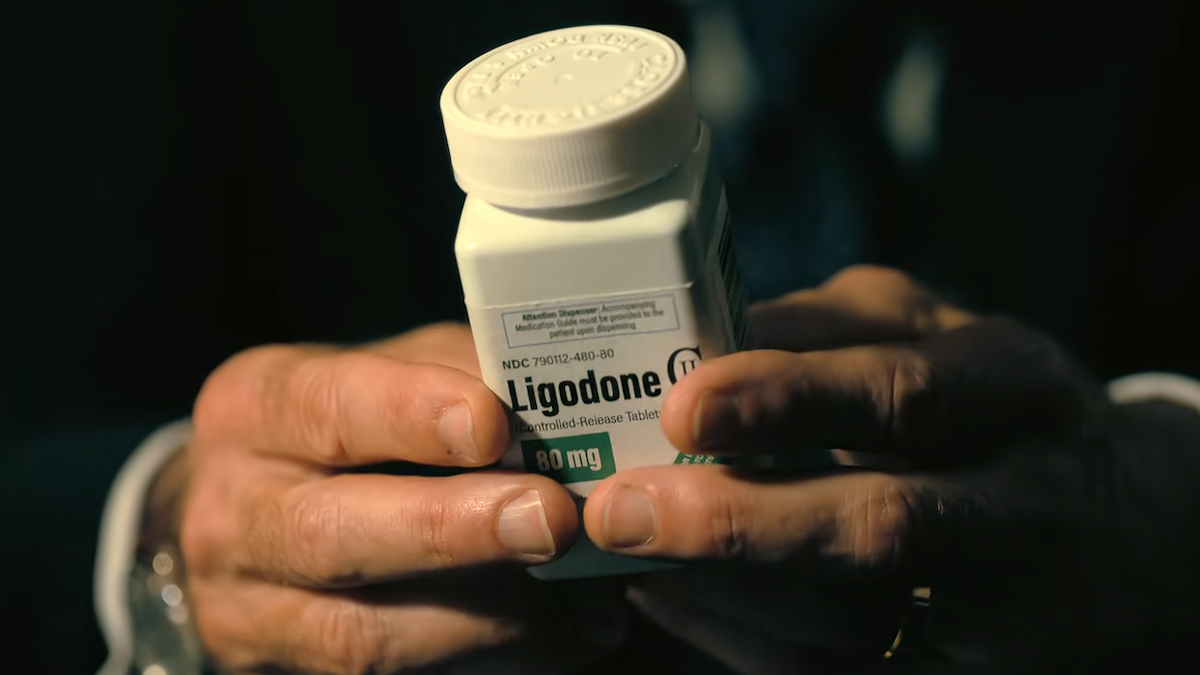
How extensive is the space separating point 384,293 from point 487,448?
21.4 inches

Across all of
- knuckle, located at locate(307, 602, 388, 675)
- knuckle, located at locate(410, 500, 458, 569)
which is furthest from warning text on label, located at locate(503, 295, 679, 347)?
knuckle, located at locate(307, 602, 388, 675)

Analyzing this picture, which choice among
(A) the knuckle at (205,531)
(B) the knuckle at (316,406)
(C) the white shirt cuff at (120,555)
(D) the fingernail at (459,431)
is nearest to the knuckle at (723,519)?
(D) the fingernail at (459,431)

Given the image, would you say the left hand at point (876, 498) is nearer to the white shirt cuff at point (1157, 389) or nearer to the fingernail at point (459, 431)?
the fingernail at point (459, 431)

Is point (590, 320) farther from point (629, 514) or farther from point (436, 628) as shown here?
point (436, 628)

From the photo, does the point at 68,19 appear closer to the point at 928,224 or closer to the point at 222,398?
the point at 222,398

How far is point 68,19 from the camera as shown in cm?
94

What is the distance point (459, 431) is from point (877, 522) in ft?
0.68

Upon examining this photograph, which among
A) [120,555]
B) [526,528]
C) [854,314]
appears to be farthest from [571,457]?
[120,555]

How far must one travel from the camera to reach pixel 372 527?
55cm

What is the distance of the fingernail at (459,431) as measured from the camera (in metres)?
0.49

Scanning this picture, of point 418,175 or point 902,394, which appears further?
point 418,175

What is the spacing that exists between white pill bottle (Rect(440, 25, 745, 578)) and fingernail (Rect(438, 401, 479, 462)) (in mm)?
18

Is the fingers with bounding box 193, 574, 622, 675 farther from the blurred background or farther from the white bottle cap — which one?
the blurred background

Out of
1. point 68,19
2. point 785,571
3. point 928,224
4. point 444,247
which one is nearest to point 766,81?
point 928,224
